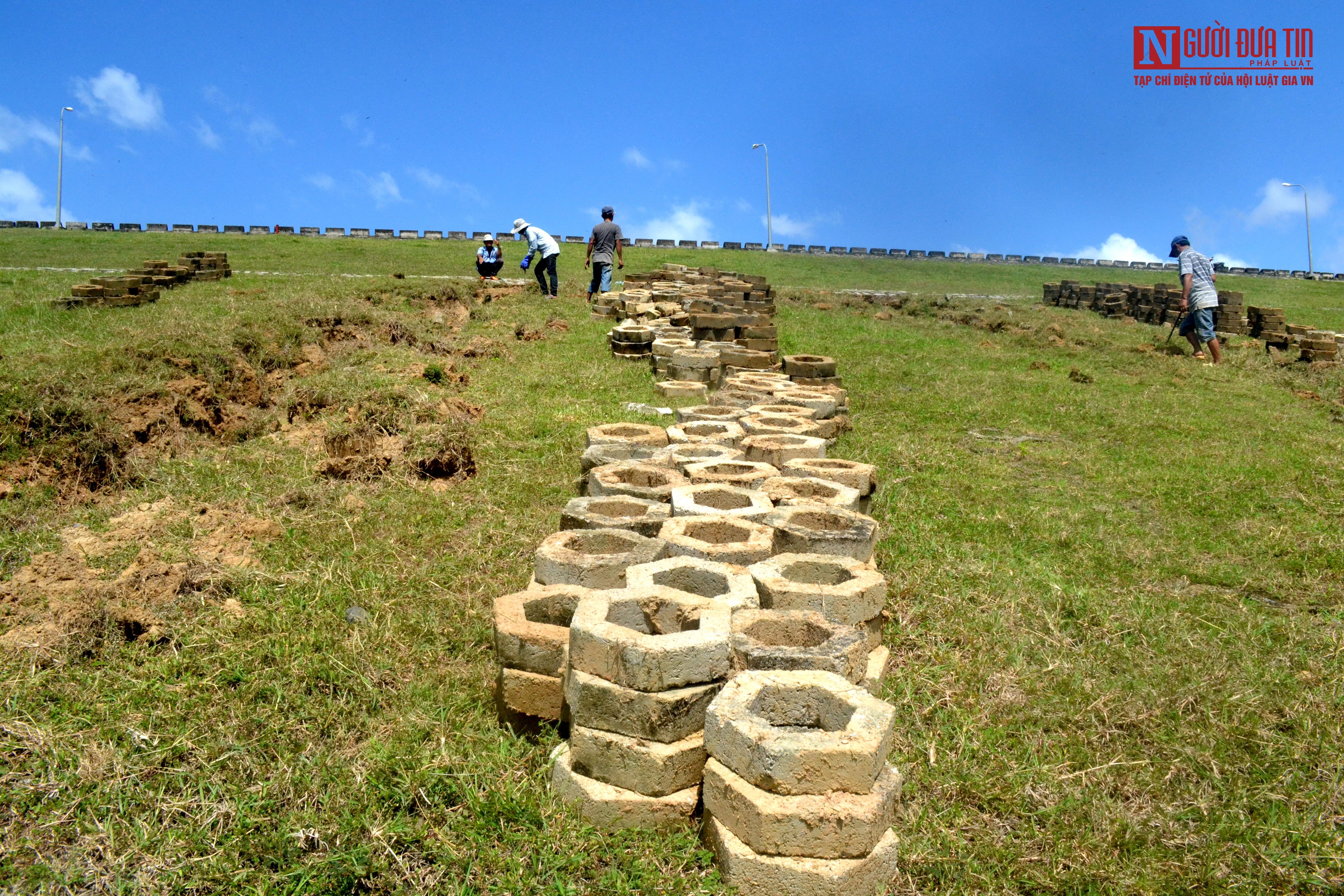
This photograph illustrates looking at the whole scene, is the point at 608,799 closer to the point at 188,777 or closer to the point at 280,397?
the point at 188,777

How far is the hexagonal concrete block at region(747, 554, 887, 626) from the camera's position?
379cm

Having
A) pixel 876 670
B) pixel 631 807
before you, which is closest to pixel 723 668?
pixel 631 807

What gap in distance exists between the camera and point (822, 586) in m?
3.84

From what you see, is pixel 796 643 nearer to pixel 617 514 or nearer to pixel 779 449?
pixel 617 514

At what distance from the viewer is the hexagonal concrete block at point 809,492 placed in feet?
16.4

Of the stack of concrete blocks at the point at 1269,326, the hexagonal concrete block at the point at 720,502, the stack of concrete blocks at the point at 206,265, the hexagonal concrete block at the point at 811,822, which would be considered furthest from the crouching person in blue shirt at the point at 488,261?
the hexagonal concrete block at the point at 811,822

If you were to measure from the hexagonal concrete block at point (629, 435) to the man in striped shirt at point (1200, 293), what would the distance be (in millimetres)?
11716

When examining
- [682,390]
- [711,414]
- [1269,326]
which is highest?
[1269,326]

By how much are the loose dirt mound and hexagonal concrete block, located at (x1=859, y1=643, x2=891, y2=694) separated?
3.14m

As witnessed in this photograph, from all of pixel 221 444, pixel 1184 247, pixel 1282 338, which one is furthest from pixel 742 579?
pixel 1282 338

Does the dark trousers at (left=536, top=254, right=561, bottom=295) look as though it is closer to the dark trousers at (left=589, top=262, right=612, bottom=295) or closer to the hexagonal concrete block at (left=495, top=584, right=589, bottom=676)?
the dark trousers at (left=589, top=262, right=612, bottom=295)

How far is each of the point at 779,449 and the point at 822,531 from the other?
1756mm

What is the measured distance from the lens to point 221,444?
7.92m

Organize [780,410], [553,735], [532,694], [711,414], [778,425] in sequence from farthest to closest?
[780,410]
[711,414]
[778,425]
[532,694]
[553,735]
